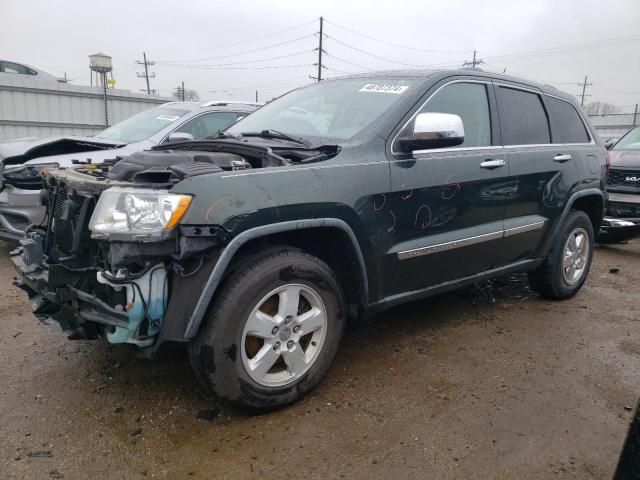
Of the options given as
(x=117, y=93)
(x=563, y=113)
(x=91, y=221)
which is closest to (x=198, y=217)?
(x=91, y=221)

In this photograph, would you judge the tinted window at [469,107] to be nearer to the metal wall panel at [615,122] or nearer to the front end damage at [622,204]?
the front end damage at [622,204]

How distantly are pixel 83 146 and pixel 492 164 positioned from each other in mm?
4243

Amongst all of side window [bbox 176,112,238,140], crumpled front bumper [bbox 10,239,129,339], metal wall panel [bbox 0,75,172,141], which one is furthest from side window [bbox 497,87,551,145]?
metal wall panel [bbox 0,75,172,141]

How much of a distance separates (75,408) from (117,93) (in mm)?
11051

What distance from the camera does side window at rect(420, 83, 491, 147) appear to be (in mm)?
3428

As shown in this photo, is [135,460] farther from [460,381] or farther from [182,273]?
[460,381]

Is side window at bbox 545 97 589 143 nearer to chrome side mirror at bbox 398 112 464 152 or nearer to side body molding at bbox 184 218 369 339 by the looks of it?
chrome side mirror at bbox 398 112 464 152

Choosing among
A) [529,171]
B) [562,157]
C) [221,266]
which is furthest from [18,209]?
[562,157]

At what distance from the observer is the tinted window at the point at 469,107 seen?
135 inches

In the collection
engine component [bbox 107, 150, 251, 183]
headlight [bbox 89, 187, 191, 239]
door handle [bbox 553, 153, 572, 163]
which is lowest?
headlight [bbox 89, 187, 191, 239]

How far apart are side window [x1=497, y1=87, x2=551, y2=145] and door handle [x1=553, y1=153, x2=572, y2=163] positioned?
0.48 ft

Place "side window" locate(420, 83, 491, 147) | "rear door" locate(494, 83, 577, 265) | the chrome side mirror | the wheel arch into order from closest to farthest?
the chrome side mirror, "side window" locate(420, 83, 491, 147), "rear door" locate(494, 83, 577, 265), the wheel arch

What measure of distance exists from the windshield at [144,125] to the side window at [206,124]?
199 mm

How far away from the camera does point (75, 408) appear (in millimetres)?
2699
